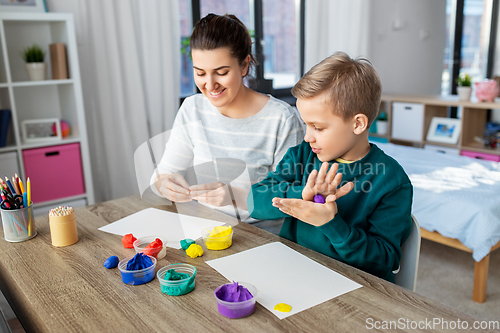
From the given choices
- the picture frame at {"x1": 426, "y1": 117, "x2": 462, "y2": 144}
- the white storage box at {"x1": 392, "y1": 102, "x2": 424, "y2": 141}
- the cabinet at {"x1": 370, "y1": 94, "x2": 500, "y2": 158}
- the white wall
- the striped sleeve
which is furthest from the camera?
the white wall

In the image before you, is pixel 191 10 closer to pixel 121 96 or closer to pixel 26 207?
pixel 121 96

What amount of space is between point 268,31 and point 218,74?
2.60 meters

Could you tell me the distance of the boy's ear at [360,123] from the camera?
990 mm

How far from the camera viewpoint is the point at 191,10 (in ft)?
10.5

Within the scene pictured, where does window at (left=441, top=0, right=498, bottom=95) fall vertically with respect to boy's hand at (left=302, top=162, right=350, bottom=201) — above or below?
above

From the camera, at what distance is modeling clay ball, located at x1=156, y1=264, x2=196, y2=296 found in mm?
827

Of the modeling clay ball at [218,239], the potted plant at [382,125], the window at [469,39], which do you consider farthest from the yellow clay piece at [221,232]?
the window at [469,39]

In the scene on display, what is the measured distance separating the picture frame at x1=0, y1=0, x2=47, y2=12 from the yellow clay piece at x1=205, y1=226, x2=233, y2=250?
188 centimetres

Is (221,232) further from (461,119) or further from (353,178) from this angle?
(461,119)

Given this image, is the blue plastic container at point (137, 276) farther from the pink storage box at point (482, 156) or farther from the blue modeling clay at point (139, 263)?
the pink storage box at point (482, 156)

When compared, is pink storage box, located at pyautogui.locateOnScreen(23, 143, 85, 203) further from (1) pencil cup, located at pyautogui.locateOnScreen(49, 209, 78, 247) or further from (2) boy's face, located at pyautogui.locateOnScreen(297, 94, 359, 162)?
(2) boy's face, located at pyautogui.locateOnScreen(297, 94, 359, 162)

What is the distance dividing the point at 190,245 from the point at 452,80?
15.2 feet

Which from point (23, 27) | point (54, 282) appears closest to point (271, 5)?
point (23, 27)

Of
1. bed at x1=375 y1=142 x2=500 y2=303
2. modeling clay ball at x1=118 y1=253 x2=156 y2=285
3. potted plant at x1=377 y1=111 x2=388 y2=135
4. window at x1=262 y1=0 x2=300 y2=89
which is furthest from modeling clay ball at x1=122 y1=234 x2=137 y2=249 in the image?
potted plant at x1=377 y1=111 x2=388 y2=135
